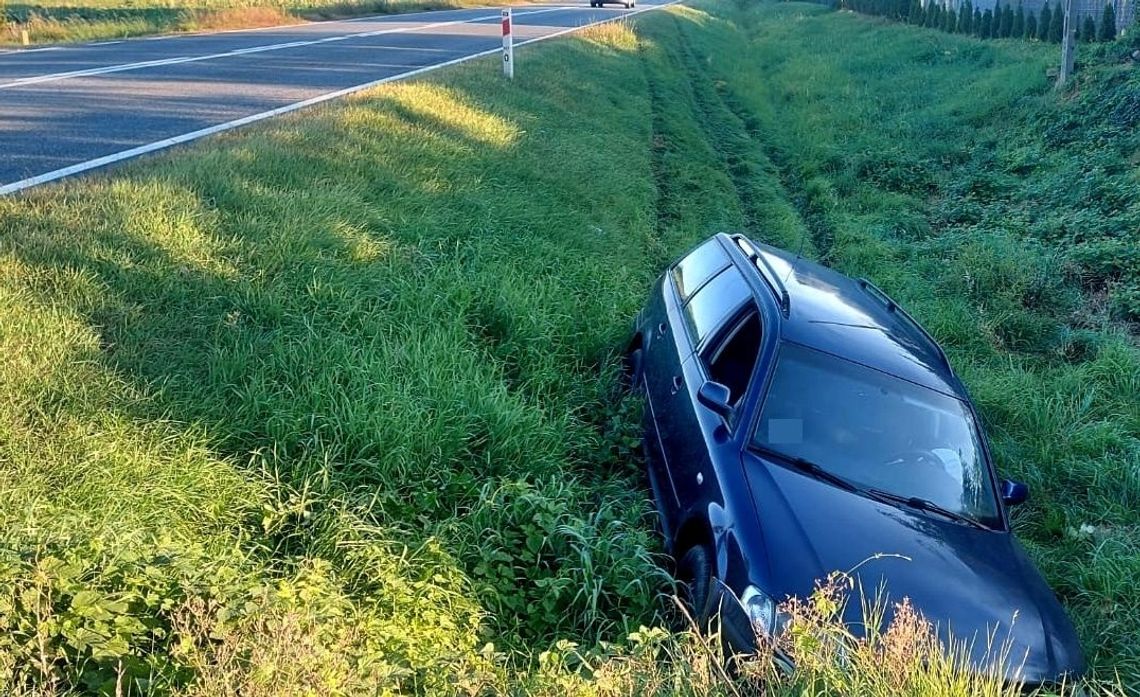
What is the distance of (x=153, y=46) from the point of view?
57.2 ft

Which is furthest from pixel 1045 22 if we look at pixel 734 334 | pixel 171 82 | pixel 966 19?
pixel 734 334

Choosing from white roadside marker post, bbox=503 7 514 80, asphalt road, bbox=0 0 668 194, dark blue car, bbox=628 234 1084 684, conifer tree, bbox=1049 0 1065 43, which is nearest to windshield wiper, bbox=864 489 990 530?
dark blue car, bbox=628 234 1084 684

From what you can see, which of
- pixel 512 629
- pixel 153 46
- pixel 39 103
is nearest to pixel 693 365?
pixel 512 629

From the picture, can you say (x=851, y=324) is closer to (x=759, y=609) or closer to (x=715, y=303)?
(x=715, y=303)

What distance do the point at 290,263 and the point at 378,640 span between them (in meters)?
3.36

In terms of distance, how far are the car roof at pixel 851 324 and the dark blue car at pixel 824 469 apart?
14 mm

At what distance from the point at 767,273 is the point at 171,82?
9.87 meters

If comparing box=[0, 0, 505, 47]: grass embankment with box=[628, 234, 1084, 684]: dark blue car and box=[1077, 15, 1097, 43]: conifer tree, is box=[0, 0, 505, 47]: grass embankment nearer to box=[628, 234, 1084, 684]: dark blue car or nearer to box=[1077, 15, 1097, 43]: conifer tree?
box=[628, 234, 1084, 684]: dark blue car

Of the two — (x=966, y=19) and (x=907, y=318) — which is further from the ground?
(x=966, y=19)

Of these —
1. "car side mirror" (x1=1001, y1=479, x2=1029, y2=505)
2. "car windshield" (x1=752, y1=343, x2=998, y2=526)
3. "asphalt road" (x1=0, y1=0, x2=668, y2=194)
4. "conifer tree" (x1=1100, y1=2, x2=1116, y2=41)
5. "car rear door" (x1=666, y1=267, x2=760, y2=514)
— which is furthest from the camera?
"conifer tree" (x1=1100, y1=2, x2=1116, y2=41)

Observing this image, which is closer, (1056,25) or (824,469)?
(824,469)

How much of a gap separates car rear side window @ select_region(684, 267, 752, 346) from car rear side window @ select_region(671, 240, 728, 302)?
0.14 m

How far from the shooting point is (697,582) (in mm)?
4105

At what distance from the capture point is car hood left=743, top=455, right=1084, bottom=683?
3717mm
